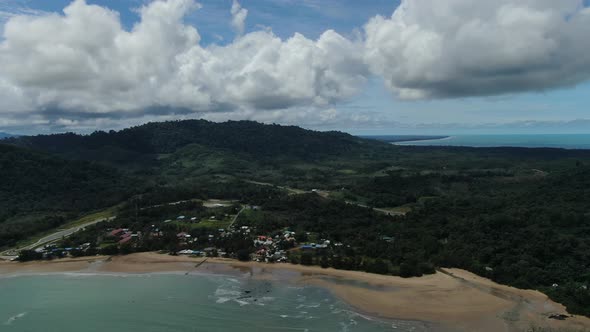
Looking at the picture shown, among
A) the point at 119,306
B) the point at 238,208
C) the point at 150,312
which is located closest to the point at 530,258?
the point at 150,312

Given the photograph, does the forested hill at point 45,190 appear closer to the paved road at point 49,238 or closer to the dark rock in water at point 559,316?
the paved road at point 49,238

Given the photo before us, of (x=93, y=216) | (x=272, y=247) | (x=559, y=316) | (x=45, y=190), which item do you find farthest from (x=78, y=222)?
(x=559, y=316)

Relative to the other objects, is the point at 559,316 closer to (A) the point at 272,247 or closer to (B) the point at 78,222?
(A) the point at 272,247

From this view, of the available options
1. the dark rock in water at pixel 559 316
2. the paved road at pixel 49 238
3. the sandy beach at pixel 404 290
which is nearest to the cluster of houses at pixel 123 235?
the sandy beach at pixel 404 290

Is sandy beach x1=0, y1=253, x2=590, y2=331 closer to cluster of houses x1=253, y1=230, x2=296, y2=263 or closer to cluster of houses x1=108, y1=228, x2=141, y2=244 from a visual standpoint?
cluster of houses x1=253, y1=230, x2=296, y2=263

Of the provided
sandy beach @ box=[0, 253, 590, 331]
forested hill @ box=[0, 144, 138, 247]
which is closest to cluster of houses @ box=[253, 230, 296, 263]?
sandy beach @ box=[0, 253, 590, 331]
